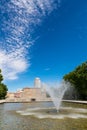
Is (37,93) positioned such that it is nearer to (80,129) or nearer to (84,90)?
(84,90)

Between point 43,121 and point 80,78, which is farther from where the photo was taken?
point 80,78

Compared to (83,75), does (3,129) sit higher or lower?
lower

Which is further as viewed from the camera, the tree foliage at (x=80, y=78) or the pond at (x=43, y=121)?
the tree foliage at (x=80, y=78)

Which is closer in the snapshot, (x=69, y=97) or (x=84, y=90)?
(x=84, y=90)

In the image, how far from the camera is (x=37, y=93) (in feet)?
328

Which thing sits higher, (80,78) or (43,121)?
(80,78)

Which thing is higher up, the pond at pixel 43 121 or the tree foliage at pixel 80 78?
the tree foliage at pixel 80 78

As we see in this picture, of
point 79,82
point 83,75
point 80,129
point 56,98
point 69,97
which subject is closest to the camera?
point 80,129

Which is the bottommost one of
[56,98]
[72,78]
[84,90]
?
[56,98]

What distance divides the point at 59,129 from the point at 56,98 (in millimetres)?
17132

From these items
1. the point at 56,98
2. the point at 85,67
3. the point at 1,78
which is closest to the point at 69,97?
the point at 85,67

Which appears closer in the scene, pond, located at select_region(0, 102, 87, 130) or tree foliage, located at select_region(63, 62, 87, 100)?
pond, located at select_region(0, 102, 87, 130)

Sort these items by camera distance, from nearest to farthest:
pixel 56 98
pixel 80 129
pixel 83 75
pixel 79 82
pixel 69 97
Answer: pixel 80 129 → pixel 56 98 → pixel 83 75 → pixel 79 82 → pixel 69 97

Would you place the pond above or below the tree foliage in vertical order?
below
